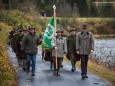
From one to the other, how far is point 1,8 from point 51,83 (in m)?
47.4

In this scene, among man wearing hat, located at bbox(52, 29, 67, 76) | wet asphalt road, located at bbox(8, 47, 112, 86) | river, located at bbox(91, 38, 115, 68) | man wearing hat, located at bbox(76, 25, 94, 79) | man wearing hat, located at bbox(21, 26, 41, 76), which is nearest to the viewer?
wet asphalt road, located at bbox(8, 47, 112, 86)

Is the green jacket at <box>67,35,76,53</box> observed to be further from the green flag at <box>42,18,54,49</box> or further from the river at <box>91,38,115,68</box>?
the river at <box>91,38,115,68</box>

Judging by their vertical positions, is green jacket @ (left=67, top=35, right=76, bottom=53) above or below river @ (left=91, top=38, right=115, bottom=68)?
above

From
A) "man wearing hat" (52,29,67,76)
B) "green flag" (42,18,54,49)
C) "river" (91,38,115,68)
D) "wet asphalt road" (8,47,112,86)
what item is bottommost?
"wet asphalt road" (8,47,112,86)

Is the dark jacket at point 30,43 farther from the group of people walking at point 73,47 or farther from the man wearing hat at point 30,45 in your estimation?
the group of people walking at point 73,47

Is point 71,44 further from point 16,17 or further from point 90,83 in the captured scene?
point 16,17

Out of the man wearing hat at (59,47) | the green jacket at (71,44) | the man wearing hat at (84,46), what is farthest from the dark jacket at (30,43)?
the green jacket at (71,44)

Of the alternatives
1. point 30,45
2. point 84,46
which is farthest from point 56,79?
point 30,45

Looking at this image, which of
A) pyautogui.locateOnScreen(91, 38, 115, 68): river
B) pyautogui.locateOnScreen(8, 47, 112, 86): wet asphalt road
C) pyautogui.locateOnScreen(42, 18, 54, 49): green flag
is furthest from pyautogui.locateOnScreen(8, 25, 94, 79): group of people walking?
pyautogui.locateOnScreen(91, 38, 115, 68): river

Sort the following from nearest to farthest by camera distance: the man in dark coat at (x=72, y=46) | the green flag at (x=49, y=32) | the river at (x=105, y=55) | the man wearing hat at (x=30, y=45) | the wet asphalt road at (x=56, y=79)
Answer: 1. the wet asphalt road at (x=56, y=79)
2. the man wearing hat at (x=30, y=45)
3. the green flag at (x=49, y=32)
4. the man in dark coat at (x=72, y=46)
5. the river at (x=105, y=55)

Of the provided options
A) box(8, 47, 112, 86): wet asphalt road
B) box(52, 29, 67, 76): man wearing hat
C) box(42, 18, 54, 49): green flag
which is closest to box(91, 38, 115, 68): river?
box(42, 18, 54, 49): green flag

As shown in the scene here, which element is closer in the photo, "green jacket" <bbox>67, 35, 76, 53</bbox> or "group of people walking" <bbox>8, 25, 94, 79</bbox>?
"group of people walking" <bbox>8, 25, 94, 79</bbox>

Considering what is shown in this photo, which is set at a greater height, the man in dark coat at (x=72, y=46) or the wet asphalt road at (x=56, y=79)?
the man in dark coat at (x=72, y=46)

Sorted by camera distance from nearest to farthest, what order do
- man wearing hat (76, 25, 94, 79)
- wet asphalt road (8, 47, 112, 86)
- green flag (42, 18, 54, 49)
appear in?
wet asphalt road (8, 47, 112, 86) < man wearing hat (76, 25, 94, 79) < green flag (42, 18, 54, 49)
